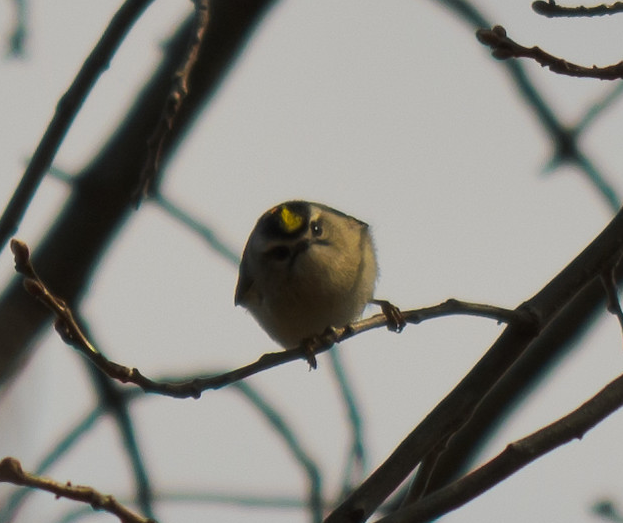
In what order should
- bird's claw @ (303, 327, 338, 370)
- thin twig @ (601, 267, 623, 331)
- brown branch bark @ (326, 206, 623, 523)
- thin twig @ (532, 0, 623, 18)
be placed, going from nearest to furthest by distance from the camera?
brown branch bark @ (326, 206, 623, 523)
thin twig @ (532, 0, 623, 18)
thin twig @ (601, 267, 623, 331)
bird's claw @ (303, 327, 338, 370)

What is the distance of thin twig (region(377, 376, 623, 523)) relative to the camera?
227 cm

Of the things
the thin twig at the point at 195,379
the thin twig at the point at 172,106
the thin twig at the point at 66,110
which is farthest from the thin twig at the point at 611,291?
the thin twig at the point at 66,110

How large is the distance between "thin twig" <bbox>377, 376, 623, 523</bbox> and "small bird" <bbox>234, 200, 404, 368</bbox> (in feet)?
5.15

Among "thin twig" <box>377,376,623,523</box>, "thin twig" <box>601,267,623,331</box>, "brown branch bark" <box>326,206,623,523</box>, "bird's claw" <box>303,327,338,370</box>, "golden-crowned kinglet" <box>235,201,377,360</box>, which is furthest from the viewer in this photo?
"golden-crowned kinglet" <box>235,201,377,360</box>

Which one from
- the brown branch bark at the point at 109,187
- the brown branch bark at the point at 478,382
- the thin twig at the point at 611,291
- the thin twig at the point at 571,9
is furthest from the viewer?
the brown branch bark at the point at 109,187

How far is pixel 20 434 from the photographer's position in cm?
383

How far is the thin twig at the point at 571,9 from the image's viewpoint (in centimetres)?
267

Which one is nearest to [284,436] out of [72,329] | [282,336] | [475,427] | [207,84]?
[282,336]

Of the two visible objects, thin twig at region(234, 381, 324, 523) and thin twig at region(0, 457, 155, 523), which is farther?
thin twig at region(234, 381, 324, 523)

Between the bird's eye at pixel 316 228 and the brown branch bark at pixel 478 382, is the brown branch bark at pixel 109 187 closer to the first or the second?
the bird's eye at pixel 316 228

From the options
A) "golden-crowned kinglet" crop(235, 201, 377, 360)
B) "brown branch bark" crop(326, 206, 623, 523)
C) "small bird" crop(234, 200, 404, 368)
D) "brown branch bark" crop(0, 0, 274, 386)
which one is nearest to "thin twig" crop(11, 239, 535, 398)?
"brown branch bark" crop(326, 206, 623, 523)

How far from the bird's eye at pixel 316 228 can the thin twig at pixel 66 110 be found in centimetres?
150

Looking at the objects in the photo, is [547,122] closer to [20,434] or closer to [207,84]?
[207,84]

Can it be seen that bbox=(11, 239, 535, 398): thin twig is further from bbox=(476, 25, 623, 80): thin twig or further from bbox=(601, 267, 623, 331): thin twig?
bbox=(476, 25, 623, 80): thin twig
